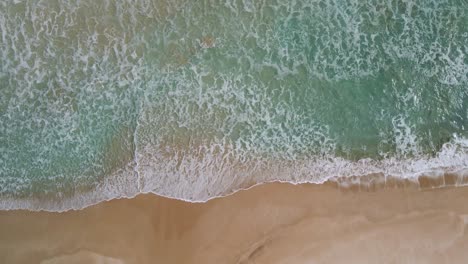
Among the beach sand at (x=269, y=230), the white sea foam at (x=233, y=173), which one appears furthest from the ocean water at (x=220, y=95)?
the beach sand at (x=269, y=230)

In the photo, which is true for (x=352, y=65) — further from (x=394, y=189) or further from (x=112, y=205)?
(x=112, y=205)

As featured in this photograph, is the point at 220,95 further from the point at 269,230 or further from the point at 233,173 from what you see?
the point at 269,230

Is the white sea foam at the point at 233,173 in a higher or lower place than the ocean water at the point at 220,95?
lower

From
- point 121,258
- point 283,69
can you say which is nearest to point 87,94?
point 121,258

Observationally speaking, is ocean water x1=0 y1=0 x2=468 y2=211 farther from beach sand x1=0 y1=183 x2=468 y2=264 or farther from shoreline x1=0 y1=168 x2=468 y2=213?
beach sand x1=0 y1=183 x2=468 y2=264

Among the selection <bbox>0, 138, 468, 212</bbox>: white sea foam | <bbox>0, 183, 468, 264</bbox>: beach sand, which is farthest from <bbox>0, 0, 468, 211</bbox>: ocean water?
<bbox>0, 183, 468, 264</bbox>: beach sand

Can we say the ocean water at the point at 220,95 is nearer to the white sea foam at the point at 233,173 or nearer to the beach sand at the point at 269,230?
the white sea foam at the point at 233,173

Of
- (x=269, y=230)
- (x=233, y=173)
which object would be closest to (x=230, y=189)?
(x=233, y=173)
